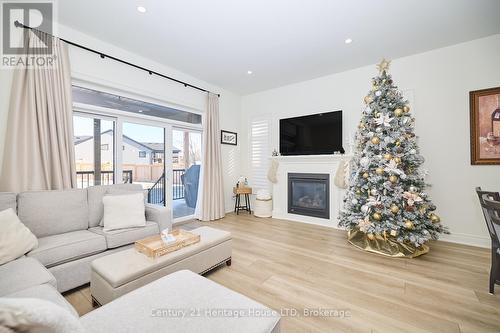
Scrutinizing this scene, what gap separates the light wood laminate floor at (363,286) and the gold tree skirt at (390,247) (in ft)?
0.33

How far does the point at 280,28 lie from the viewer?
9.02ft

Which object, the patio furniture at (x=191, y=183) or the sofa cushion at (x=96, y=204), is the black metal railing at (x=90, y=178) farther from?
the patio furniture at (x=191, y=183)

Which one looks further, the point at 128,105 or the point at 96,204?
the point at 128,105

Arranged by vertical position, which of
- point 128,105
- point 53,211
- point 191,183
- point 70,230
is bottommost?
point 70,230

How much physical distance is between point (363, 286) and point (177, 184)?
11.5ft

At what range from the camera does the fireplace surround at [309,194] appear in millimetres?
4099

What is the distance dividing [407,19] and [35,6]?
4262mm

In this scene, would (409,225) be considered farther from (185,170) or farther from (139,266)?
(185,170)

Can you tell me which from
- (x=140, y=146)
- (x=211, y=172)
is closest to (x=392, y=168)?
(x=211, y=172)

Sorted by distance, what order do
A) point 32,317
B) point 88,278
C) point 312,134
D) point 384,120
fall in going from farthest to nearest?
point 312,134 → point 384,120 → point 88,278 → point 32,317

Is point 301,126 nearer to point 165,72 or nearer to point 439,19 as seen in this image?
point 439,19

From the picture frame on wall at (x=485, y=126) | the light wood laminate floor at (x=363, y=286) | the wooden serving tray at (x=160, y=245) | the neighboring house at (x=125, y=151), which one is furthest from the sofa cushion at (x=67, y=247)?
the picture frame on wall at (x=485, y=126)

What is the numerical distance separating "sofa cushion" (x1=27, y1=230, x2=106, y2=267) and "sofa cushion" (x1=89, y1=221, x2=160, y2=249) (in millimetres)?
60

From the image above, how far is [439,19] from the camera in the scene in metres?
2.56
